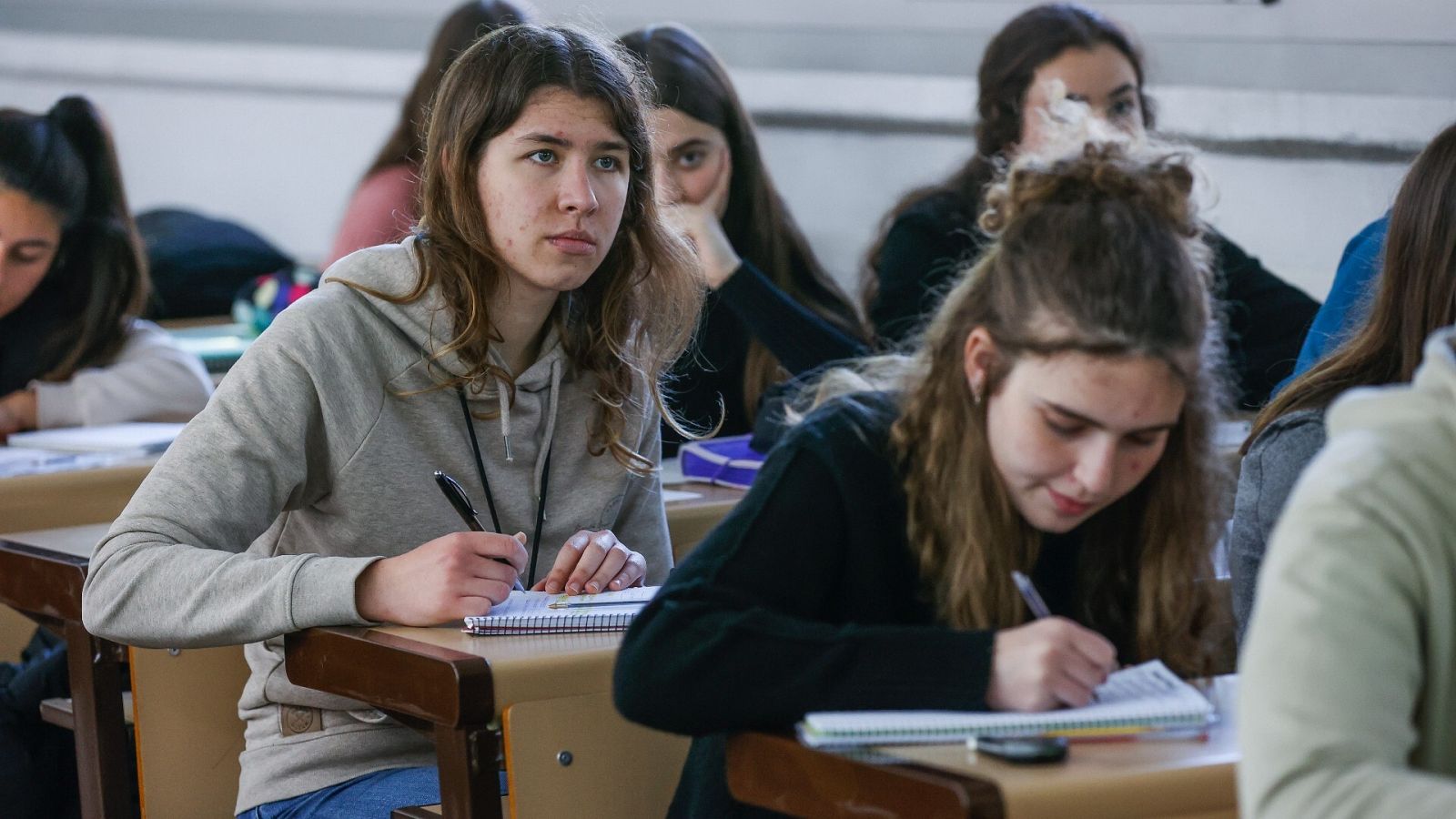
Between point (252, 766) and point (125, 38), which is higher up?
point (125, 38)

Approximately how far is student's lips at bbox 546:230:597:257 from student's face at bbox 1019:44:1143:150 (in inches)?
58.4

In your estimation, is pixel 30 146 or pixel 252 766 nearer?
pixel 252 766

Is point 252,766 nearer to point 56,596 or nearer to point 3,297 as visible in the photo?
point 56,596

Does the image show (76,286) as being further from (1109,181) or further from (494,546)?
(1109,181)

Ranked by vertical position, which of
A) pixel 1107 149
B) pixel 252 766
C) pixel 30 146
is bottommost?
pixel 252 766

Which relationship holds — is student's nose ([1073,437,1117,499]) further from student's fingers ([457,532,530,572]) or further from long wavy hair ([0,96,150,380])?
long wavy hair ([0,96,150,380])

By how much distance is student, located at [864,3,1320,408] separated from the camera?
317cm

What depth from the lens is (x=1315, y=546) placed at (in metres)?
0.97

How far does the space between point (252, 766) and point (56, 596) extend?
383mm

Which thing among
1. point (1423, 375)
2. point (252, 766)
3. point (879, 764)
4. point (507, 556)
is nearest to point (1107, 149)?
point (1423, 375)

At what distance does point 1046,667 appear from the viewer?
1.23 meters

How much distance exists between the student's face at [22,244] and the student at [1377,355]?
2.20 meters

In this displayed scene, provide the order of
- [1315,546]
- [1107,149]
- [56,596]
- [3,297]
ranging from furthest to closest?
[3,297]
[56,596]
[1107,149]
[1315,546]

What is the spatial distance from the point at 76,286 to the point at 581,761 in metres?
1.94
